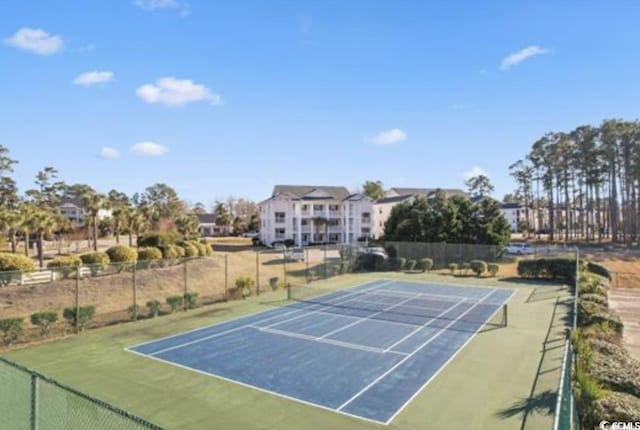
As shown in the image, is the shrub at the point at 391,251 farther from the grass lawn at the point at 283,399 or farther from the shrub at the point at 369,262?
the grass lawn at the point at 283,399

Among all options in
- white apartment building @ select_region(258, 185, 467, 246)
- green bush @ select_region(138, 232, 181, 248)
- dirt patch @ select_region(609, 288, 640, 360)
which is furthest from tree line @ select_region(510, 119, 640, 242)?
green bush @ select_region(138, 232, 181, 248)

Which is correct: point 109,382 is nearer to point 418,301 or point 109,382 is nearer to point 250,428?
point 250,428

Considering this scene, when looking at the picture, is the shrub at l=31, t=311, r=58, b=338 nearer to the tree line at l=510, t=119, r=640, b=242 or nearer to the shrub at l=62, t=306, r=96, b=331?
the shrub at l=62, t=306, r=96, b=331

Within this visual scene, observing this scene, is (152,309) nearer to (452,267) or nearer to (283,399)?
(283,399)

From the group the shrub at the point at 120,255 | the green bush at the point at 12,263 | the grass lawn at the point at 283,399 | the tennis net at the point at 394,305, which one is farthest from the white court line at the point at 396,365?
the shrub at the point at 120,255

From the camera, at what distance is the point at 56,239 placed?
179 ft

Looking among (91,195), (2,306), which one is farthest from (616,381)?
(91,195)

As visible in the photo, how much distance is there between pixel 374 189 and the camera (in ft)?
274

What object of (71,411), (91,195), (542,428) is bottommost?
(542,428)

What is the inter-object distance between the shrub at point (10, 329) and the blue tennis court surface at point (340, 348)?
367 cm

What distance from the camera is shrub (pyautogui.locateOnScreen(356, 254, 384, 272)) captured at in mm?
31406

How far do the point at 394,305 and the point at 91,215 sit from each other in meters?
34.2

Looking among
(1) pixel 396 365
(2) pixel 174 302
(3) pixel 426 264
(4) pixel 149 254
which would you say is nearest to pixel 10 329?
(2) pixel 174 302

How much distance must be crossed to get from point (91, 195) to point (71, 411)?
125 ft
